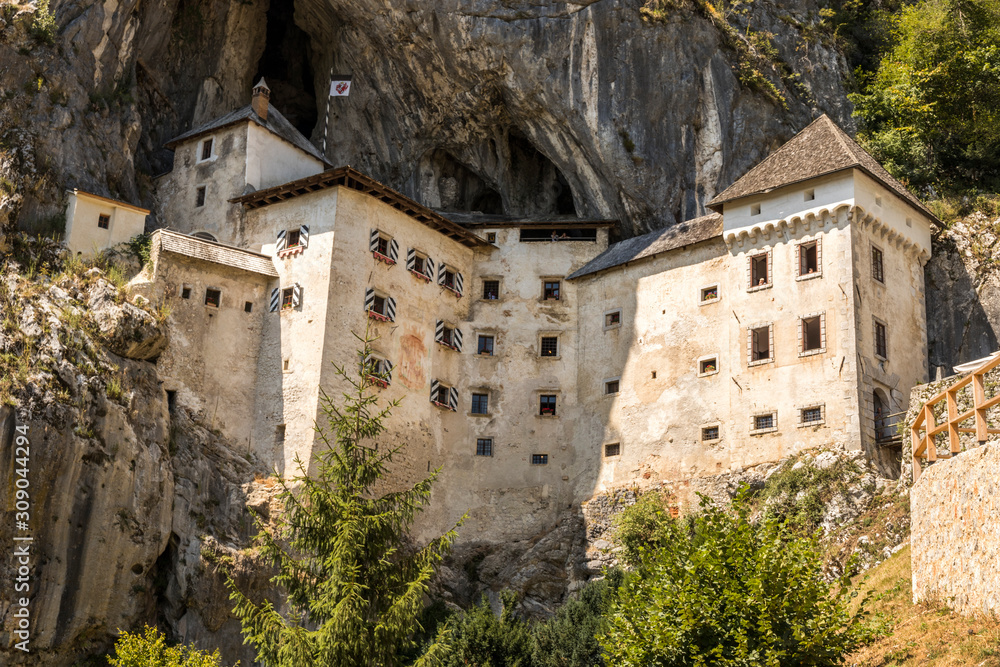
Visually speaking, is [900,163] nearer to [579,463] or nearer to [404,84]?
[579,463]

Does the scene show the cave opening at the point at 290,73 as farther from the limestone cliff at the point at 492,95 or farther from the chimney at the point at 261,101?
the chimney at the point at 261,101

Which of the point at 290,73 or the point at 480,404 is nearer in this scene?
the point at 480,404

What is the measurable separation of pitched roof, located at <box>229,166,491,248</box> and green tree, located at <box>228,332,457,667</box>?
20.2 m

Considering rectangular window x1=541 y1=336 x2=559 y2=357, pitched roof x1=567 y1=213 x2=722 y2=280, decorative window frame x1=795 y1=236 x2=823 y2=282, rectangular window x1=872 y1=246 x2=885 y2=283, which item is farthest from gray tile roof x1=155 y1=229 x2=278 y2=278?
rectangular window x1=872 y1=246 x2=885 y2=283

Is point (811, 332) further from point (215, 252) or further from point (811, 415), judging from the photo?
point (215, 252)

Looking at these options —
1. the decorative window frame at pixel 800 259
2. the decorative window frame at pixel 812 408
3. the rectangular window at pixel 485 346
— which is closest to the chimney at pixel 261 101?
the rectangular window at pixel 485 346

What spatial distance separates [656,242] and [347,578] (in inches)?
1035

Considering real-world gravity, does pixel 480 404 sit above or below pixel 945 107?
below

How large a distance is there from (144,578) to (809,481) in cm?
2251

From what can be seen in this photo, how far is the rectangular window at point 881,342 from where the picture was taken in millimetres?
39750

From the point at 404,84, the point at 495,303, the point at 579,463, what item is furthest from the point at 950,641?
the point at 404,84

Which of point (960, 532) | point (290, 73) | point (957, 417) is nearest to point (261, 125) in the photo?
point (290, 73)

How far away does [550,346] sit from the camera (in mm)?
47219

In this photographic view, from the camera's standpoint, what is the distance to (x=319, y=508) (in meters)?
23.7
